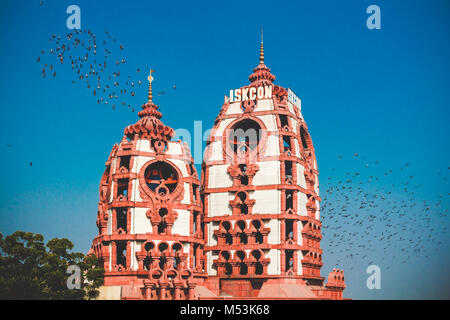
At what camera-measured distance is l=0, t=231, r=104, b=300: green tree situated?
62.8 meters

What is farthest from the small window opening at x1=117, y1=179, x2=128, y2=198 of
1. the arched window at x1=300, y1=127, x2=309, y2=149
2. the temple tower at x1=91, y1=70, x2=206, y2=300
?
the arched window at x1=300, y1=127, x2=309, y2=149

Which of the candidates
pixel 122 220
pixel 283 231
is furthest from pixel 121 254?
pixel 283 231

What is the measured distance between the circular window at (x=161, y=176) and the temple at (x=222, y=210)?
5.5 inches

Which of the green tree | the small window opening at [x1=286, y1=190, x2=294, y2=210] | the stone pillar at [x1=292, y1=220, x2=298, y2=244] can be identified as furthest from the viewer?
the small window opening at [x1=286, y1=190, x2=294, y2=210]

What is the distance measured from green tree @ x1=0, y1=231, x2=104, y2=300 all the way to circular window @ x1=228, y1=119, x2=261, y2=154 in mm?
26807

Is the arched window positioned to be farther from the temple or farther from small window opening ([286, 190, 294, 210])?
small window opening ([286, 190, 294, 210])

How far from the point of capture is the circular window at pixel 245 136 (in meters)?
87.4

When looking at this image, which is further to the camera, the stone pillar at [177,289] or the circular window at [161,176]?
the circular window at [161,176]

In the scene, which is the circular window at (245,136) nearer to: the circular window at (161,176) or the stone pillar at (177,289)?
the circular window at (161,176)

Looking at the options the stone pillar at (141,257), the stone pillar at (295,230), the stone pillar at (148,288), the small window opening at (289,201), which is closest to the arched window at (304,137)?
the small window opening at (289,201)

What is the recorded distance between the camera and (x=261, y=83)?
89.1m
